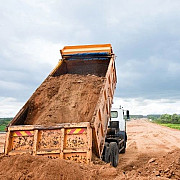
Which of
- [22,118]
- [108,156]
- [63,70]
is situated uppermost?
[63,70]

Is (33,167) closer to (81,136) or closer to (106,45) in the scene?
(81,136)

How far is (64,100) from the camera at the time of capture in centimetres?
618

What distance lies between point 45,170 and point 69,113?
7.28 ft

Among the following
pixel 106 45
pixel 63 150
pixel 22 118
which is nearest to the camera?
pixel 63 150

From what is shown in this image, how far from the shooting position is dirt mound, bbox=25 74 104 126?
220 inches

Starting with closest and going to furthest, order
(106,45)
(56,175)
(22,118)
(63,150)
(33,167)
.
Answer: (56,175), (33,167), (63,150), (22,118), (106,45)

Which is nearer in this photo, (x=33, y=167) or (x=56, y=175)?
(x=56, y=175)

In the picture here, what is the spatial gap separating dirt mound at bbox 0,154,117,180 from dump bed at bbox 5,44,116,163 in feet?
2.34

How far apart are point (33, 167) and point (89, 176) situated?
3.23ft

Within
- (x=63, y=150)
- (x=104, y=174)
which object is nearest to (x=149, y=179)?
(x=104, y=174)

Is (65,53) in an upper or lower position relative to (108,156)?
upper

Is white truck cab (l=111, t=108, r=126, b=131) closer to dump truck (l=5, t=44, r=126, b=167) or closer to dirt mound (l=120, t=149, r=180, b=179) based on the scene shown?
dump truck (l=5, t=44, r=126, b=167)

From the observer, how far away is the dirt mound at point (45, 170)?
3561mm

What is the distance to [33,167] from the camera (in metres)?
3.82
